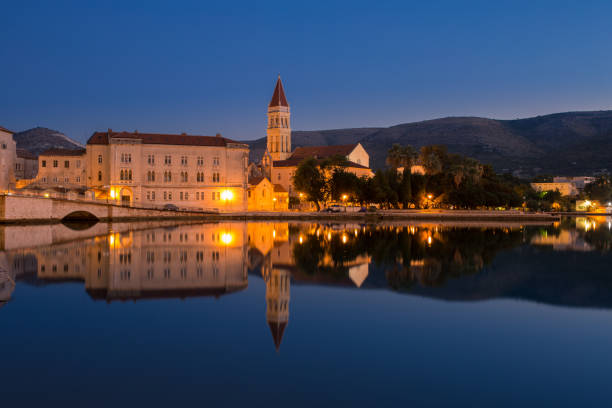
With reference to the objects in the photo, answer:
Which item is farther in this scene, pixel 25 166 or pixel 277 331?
pixel 25 166

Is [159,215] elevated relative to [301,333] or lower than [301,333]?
elevated

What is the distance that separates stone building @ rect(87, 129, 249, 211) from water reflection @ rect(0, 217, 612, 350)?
38.2 m

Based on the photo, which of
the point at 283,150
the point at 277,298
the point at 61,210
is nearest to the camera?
the point at 277,298

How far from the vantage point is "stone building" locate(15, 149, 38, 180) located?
7086 centimetres

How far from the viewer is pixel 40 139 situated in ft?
621

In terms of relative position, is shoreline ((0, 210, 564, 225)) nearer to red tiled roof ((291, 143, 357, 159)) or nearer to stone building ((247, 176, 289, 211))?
stone building ((247, 176, 289, 211))

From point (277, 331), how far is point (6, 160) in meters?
64.5

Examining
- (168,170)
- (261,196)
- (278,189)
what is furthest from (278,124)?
(168,170)

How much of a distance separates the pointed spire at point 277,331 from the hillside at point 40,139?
190769 millimetres

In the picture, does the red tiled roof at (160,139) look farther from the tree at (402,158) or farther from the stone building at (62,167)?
the tree at (402,158)

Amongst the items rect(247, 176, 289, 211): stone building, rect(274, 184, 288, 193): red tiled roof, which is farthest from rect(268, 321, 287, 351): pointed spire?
rect(274, 184, 288, 193): red tiled roof

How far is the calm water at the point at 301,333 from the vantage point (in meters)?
6.88

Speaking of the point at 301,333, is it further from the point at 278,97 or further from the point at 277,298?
the point at 278,97

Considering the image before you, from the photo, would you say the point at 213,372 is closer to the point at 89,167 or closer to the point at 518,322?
the point at 518,322
